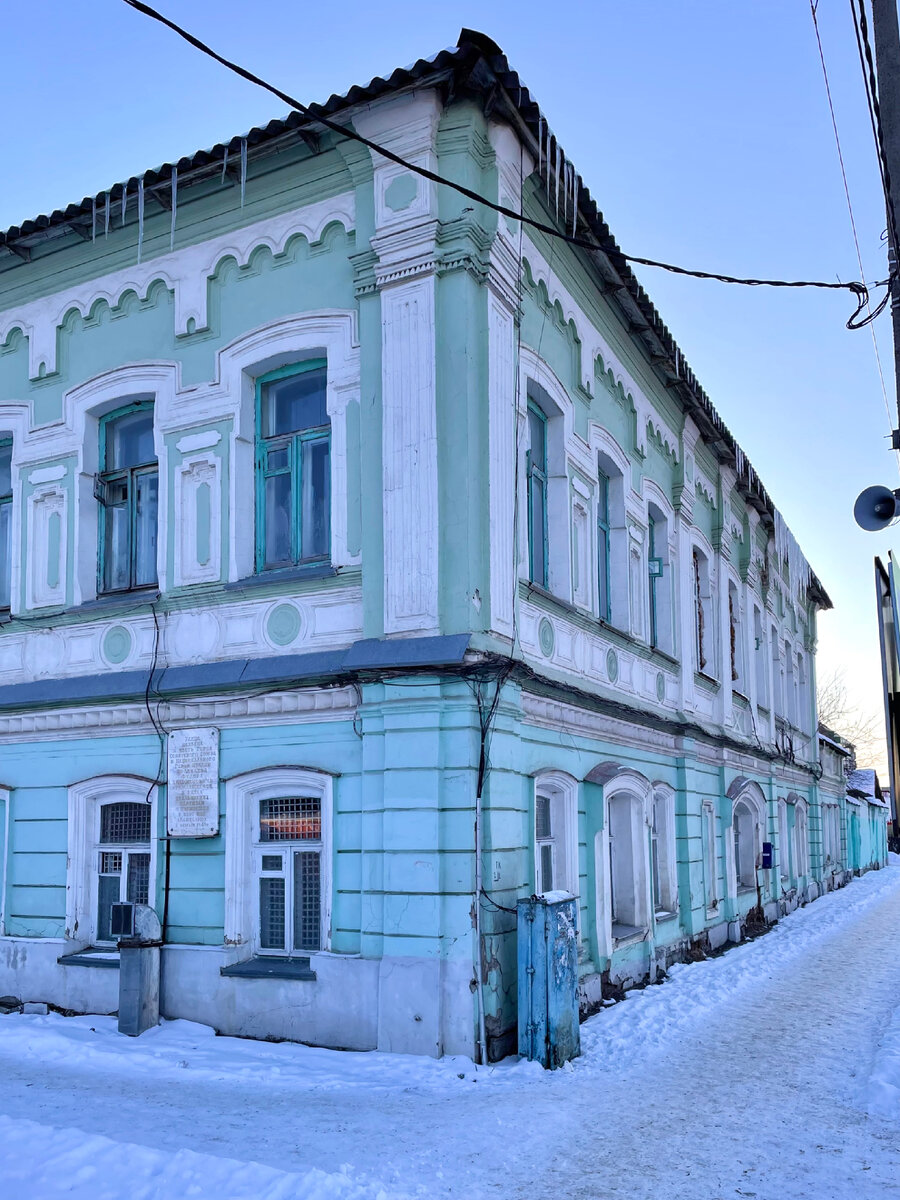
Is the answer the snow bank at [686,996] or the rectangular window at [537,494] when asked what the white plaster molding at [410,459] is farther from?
the snow bank at [686,996]

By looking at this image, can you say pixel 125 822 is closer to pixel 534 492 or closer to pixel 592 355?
pixel 534 492

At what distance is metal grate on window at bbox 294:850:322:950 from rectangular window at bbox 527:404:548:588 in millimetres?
3246

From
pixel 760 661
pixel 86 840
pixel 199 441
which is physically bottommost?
pixel 86 840

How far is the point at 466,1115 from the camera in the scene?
22.9 feet

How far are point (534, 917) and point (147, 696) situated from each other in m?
4.08

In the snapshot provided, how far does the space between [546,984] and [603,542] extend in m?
6.01

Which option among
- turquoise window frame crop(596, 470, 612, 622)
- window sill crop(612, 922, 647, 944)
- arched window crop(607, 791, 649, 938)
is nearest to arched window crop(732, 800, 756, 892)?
arched window crop(607, 791, 649, 938)

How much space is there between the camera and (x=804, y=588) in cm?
2762

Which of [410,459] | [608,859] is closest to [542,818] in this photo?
[608,859]

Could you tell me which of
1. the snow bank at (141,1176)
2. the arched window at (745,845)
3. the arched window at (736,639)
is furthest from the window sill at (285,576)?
the arched window at (745,845)

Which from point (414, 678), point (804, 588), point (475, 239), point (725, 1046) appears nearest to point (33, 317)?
point (475, 239)

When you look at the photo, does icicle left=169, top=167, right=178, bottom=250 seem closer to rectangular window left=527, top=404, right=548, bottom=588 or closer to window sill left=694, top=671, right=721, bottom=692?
rectangular window left=527, top=404, right=548, bottom=588

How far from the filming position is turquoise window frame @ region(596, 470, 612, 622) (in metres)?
12.8

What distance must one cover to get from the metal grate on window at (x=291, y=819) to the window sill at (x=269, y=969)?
974mm
